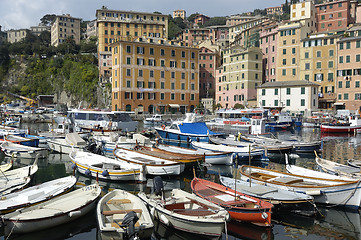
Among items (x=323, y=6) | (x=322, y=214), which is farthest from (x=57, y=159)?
(x=323, y=6)

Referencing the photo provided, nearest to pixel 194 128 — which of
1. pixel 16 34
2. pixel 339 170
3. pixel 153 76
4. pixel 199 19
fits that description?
pixel 339 170

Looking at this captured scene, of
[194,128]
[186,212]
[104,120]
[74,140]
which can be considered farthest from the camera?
[104,120]

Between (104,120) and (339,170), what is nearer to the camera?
(339,170)

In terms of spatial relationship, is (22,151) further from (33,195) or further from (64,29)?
(64,29)

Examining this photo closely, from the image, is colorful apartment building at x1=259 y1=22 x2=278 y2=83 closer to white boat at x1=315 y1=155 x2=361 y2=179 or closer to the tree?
white boat at x1=315 y1=155 x2=361 y2=179

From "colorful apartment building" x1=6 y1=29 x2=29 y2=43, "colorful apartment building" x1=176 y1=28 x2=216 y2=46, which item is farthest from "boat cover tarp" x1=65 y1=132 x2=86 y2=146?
"colorful apartment building" x1=6 y1=29 x2=29 y2=43

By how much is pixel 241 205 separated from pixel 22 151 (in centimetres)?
1658

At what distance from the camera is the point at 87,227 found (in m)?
11.0

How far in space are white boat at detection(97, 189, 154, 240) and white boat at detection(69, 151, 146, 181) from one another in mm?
3838

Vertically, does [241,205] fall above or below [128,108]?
below

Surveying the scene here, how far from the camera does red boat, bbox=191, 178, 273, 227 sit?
34.5ft

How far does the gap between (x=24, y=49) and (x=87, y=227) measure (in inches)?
3966

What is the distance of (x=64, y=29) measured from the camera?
107 meters

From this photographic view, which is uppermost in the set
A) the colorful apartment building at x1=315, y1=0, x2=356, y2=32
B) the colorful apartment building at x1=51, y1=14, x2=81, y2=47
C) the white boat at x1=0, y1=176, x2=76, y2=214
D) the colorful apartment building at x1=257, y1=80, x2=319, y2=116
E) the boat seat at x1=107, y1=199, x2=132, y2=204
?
the colorful apartment building at x1=51, y1=14, x2=81, y2=47
